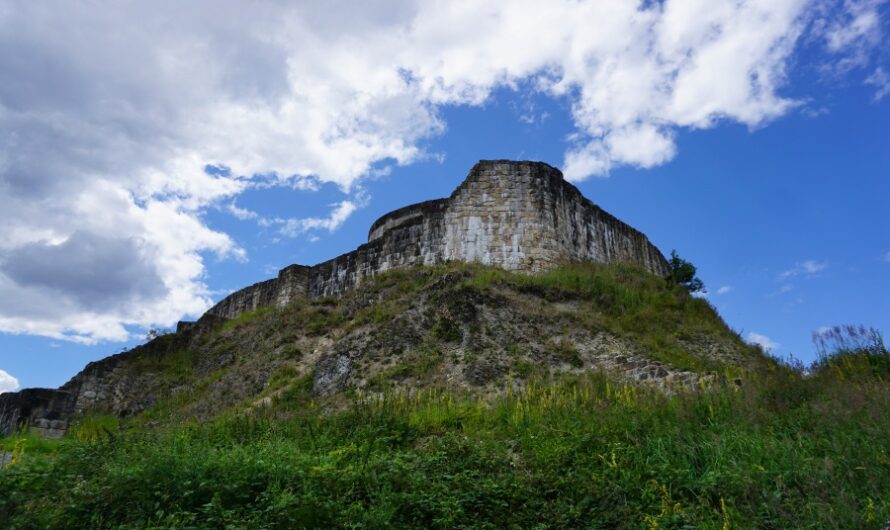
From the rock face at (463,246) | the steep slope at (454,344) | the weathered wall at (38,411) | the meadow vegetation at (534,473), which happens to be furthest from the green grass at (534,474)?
the weathered wall at (38,411)

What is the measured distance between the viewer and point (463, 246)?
18922mm

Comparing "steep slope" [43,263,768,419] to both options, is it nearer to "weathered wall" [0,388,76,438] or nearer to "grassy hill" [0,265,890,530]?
"grassy hill" [0,265,890,530]

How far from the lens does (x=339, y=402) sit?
480 inches

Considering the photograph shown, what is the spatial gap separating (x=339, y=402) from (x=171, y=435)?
146 inches

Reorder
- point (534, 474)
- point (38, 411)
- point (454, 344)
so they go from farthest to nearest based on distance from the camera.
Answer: point (38, 411), point (454, 344), point (534, 474)

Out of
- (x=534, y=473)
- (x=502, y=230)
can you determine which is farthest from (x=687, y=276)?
(x=534, y=473)

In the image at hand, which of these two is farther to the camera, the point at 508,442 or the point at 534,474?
the point at 508,442

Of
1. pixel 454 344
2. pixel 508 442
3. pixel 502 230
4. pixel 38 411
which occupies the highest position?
pixel 502 230

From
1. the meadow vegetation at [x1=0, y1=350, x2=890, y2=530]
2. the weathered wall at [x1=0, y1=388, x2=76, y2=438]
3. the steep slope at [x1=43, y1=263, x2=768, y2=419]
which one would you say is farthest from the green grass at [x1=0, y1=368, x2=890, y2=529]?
the weathered wall at [x1=0, y1=388, x2=76, y2=438]

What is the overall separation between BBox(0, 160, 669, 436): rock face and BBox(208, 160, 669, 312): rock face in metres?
0.03

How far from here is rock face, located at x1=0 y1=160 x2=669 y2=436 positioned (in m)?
18.2

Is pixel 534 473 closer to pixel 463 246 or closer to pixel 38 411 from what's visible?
pixel 463 246

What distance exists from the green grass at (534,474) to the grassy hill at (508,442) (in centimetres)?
2

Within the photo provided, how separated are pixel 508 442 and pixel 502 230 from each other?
11212 mm
